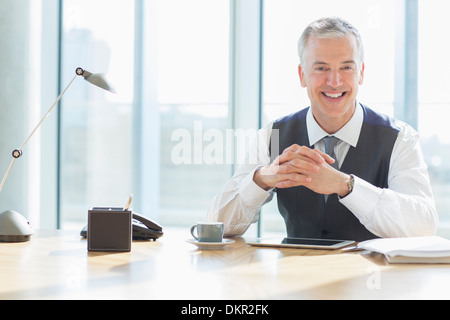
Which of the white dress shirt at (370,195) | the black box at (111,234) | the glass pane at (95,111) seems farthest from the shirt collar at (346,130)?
the glass pane at (95,111)

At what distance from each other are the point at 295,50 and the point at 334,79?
57.1 inches

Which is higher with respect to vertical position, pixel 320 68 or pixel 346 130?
pixel 320 68

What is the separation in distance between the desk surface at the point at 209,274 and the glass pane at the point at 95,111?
239 cm

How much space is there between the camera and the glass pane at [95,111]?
13.0 feet

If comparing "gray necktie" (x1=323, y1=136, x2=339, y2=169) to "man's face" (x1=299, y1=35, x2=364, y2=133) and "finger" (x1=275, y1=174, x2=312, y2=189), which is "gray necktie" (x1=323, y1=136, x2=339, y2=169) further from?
"finger" (x1=275, y1=174, x2=312, y2=189)

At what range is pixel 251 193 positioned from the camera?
1.97 meters

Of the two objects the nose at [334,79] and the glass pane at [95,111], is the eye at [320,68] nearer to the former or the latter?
the nose at [334,79]

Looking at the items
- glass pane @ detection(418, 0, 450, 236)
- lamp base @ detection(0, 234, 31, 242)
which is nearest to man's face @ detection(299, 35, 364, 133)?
lamp base @ detection(0, 234, 31, 242)

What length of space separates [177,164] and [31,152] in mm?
1050

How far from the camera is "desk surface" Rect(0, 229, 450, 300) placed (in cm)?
105

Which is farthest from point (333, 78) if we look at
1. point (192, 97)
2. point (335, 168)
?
point (192, 97)

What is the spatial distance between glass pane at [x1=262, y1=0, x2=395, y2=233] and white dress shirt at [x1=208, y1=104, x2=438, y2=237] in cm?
127

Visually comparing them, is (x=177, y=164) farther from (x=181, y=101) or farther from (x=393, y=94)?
(x=393, y=94)

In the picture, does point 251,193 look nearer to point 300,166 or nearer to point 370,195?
point 300,166
